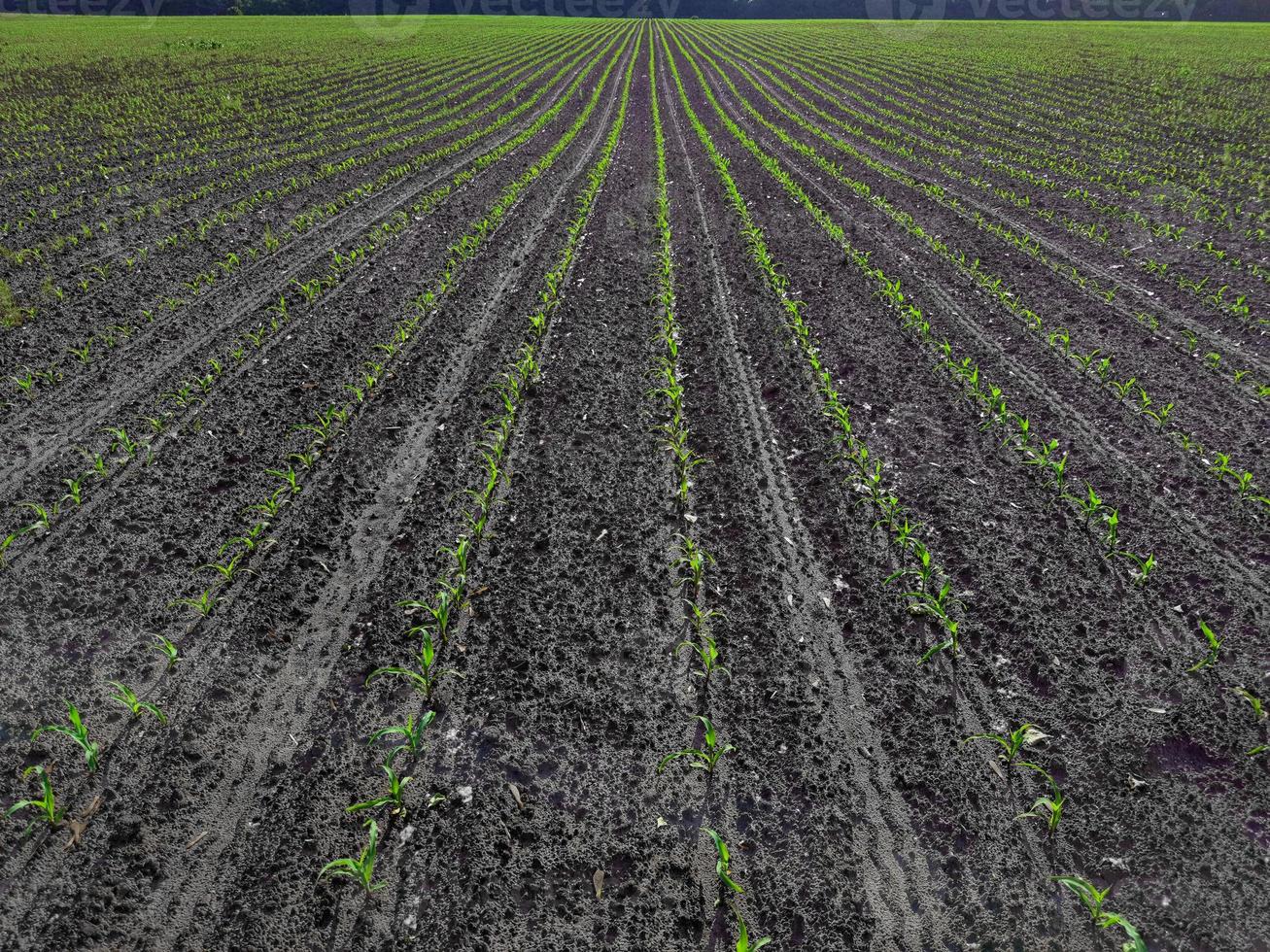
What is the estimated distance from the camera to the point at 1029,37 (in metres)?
42.1

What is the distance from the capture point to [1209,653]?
4.00 meters

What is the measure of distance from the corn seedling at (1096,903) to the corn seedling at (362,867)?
3.04 metres

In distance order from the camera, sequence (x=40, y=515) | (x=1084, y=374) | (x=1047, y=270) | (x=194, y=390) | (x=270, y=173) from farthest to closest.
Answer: (x=270, y=173) < (x=1047, y=270) < (x=1084, y=374) < (x=194, y=390) < (x=40, y=515)

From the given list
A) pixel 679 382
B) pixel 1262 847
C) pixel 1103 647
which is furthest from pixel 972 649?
pixel 679 382

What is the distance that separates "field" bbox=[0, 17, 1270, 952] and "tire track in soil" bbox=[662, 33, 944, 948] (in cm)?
3

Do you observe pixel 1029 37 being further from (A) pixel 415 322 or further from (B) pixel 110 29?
(B) pixel 110 29

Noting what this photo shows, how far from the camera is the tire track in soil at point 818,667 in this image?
2957mm

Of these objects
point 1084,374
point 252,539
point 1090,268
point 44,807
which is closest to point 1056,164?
point 1090,268

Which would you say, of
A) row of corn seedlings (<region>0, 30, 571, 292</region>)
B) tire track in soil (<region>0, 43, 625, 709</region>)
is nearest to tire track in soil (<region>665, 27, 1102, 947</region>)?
tire track in soil (<region>0, 43, 625, 709</region>)

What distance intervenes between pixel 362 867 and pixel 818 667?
2640 mm

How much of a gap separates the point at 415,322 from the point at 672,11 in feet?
371

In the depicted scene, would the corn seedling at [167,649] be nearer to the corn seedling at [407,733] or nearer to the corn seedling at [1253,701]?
the corn seedling at [407,733]

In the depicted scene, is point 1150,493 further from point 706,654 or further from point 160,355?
point 160,355

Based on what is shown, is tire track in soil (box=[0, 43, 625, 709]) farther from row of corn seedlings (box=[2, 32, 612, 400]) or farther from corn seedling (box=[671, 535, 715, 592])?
corn seedling (box=[671, 535, 715, 592])
